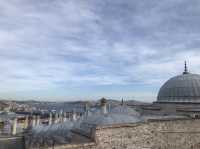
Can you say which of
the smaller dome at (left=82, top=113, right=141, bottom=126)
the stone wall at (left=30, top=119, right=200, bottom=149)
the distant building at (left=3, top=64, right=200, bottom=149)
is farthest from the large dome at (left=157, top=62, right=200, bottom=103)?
the smaller dome at (left=82, top=113, right=141, bottom=126)

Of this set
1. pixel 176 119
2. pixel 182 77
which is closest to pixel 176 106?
pixel 182 77

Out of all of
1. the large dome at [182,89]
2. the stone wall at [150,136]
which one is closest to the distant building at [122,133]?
the stone wall at [150,136]

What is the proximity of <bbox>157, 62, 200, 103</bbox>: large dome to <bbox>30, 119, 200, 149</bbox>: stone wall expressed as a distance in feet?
18.0

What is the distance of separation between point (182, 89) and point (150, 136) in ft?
29.8

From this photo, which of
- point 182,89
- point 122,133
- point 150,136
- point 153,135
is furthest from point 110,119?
point 182,89

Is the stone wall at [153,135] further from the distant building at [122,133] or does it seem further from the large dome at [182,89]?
the large dome at [182,89]

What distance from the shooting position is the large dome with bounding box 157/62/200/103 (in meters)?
21.0

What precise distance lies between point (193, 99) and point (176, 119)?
671cm

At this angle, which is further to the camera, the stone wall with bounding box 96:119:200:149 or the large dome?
the large dome

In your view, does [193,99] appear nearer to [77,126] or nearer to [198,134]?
[198,134]

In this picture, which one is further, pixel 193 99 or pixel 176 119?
pixel 193 99

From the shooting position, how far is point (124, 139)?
12875mm

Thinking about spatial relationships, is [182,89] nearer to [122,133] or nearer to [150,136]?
[150,136]

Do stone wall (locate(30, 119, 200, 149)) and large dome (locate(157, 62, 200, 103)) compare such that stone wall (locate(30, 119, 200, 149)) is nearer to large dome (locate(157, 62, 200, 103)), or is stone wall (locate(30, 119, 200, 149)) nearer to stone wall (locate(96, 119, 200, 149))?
stone wall (locate(96, 119, 200, 149))
